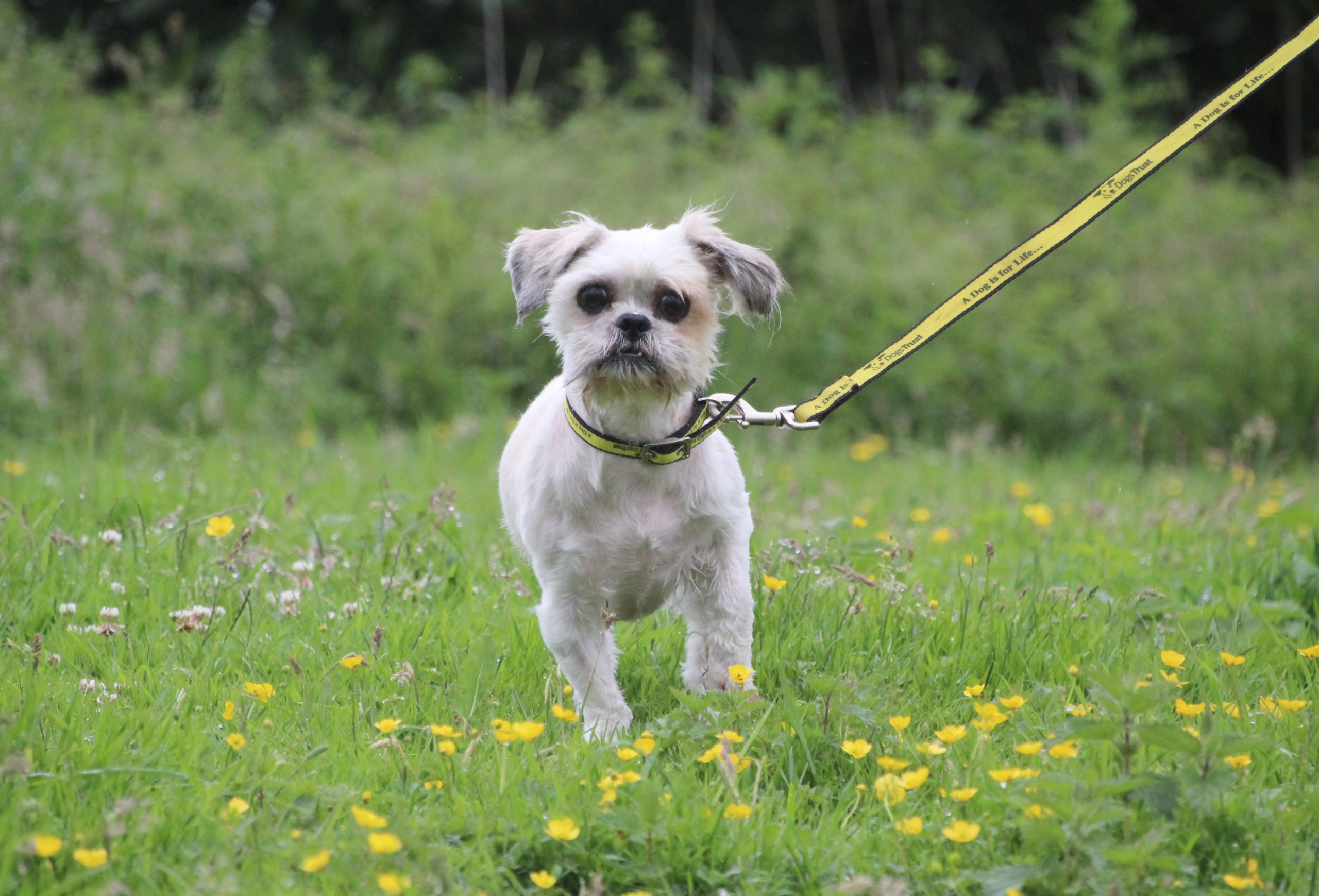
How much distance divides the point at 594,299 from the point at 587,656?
3.21 feet

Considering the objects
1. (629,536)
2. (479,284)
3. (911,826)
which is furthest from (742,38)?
(911,826)

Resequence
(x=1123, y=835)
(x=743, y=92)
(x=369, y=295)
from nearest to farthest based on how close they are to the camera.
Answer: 1. (x=1123, y=835)
2. (x=369, y=295)
3. (x=743, y=92)

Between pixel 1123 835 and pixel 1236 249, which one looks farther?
pixel 1236 249

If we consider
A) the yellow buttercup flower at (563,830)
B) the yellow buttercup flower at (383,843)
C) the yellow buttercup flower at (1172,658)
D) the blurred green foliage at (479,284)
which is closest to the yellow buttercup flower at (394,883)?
the yellow buttercup flower at (383,843)

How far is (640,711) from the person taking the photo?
3.43 meters

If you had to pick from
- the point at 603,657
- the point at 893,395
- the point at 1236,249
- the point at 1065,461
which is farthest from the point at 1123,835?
the point at 1236,249

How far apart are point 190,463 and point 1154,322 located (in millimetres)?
6248

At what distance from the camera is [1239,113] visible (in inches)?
629

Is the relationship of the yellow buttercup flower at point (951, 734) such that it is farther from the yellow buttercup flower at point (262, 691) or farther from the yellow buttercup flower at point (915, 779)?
the yellow buttercup flower at point (262, 691)

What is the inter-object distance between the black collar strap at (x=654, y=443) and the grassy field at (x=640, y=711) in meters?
0.63

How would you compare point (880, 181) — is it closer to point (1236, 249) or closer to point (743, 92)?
point (743, 92)

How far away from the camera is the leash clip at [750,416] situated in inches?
137

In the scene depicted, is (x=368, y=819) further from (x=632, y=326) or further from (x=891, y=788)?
(x=632, y=326)

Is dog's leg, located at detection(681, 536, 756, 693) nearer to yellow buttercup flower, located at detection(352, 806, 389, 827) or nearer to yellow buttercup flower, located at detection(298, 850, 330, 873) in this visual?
yellow buttercup flower, located at detection(352, 806, 389, 827)
